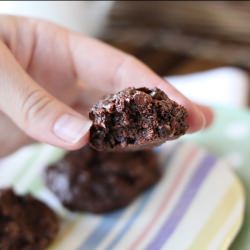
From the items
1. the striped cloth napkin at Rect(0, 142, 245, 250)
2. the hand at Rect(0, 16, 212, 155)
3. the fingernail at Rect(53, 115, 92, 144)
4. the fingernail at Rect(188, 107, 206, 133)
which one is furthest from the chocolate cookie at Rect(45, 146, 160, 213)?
the fingernail at Rect(53, 115, 92, 144)

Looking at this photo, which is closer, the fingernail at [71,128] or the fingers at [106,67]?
the fingernail at [71,128]

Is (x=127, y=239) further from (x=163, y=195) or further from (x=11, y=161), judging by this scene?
(x=11, y=161)

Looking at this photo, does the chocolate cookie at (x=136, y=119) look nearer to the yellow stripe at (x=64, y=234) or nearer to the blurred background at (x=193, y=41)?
the yellow stripe at (x=64, y=234)

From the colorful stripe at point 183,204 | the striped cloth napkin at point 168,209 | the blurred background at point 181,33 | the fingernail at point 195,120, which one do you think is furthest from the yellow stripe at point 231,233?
the blurred background at point 181,33

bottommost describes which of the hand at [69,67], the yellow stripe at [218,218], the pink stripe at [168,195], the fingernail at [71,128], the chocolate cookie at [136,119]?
the pink stripe at [168,195]

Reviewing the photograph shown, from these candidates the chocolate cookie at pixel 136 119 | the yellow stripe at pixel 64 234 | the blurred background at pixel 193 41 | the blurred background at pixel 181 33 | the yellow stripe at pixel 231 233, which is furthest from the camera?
the blurred background at pixel 181 33

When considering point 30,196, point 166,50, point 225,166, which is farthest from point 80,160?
point 166,50

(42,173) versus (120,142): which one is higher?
(120,142)
